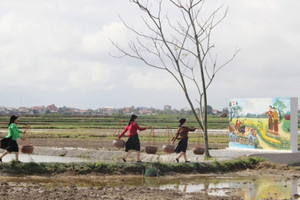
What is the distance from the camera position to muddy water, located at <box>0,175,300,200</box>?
14.4m

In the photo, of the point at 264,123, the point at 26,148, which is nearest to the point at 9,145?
the point at 26,148

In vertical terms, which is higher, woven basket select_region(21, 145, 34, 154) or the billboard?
the billboard

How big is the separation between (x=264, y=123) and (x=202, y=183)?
976cm

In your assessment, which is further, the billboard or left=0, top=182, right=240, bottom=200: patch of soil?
the billboard

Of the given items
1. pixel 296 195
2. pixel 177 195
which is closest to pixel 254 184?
pixel 296 195

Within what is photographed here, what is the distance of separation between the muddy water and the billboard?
6625 millimetres

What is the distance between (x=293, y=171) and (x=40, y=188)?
10127 mm

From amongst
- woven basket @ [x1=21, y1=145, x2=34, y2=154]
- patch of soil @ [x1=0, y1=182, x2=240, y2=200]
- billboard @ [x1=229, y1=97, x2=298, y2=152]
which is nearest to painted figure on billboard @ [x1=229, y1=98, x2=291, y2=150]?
billboard @ [x1=229, y1=97, x2=298, y2=152]

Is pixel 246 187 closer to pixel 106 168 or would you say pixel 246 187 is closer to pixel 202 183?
pixel 202 183

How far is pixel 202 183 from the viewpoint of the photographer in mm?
16344

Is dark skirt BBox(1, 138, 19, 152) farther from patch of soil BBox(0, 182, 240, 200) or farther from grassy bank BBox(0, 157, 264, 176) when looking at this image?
patch of soil BBox(0, 182, 240, 200)

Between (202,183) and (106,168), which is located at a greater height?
(106,168)

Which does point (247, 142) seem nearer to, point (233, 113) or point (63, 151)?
point (233, 113)

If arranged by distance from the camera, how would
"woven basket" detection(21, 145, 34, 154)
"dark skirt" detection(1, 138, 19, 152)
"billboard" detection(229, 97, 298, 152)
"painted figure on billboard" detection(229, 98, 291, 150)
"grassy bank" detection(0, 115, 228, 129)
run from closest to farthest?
"dark skirt" detection(1, 138, 19, 152) → "woven basket" detection(21, 145, 34, 154) → "billboard" detection(229, 97, 298, 152) → "painted figure on billboard" detection(229, 98, 291, 150) → "grassy bank" detection(0, 115, 228, 129)
